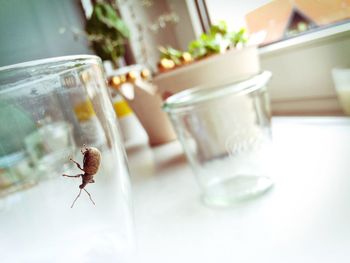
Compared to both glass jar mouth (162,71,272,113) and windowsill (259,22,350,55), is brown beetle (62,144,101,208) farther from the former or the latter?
windowsill (259,22,350,55)

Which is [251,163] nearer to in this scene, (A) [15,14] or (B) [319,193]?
(B) [319,193]

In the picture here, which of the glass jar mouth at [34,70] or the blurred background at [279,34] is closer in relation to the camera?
the glass jar mouth at [34,70]

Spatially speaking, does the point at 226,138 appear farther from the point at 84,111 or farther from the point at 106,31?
the point at 106,31

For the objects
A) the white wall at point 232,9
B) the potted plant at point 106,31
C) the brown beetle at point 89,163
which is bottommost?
the brown beetle at point 89,163

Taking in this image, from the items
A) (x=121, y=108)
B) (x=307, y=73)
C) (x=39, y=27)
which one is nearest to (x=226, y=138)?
(x=307, y=73)

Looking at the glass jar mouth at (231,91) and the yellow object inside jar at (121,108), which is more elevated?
the glass jar mouth at (231,91)

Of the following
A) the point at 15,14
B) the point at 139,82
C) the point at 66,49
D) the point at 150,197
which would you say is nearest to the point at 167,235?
the point at 150,197

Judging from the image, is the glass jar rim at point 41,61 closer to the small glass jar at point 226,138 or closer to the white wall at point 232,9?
the small glass jar at point 226,138

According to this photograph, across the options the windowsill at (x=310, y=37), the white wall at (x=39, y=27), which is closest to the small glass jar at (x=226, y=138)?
the windowsill at (x=310, y=37)
